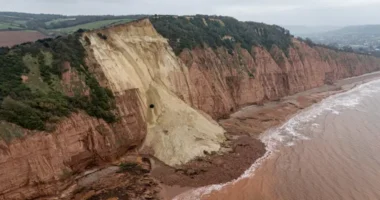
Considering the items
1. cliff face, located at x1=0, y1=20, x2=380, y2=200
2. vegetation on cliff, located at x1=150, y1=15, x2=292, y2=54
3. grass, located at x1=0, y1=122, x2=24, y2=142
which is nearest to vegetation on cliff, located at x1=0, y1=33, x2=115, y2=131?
grass, located at x1=0, y1=122, x2=24, y2=142

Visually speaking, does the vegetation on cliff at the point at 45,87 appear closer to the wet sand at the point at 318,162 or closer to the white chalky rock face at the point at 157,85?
the white chalky rock face at the point at 157,85

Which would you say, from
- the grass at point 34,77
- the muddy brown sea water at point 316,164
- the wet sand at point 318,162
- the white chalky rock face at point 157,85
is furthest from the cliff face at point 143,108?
the wet sand at point 318,162

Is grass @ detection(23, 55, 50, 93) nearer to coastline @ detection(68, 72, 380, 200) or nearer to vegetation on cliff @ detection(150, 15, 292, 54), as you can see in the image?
coastline @ detection(68, 72, 380, 200)

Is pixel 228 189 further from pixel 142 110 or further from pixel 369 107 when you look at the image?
pixel 369 107

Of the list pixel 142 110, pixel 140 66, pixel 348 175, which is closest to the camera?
pixel 348 175

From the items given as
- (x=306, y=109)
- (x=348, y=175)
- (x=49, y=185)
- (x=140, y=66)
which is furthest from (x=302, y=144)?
(x=49, y=185)

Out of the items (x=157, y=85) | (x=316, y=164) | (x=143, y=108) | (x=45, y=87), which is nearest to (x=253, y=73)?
(x=157, y=85)
